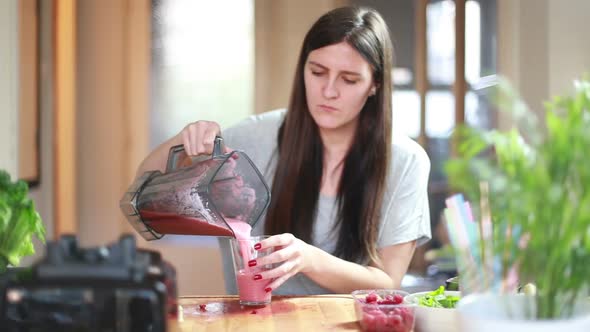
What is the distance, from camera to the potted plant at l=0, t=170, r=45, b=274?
1444mm

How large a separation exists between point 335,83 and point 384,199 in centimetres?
35

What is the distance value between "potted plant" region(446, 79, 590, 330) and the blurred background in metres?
3.19

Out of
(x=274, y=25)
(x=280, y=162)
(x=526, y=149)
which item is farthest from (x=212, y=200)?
(x=274, y=25)

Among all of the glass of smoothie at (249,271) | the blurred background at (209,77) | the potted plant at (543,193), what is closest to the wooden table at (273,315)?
the glass of smoothie at (249,271)

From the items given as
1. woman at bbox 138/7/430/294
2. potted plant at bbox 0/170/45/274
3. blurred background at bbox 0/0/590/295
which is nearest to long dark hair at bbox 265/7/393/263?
woman at bbox 138/7/430/294

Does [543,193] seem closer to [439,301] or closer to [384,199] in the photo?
[439,301]

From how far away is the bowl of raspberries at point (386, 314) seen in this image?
1.56m

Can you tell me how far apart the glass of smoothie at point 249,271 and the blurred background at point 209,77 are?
8.48 feet

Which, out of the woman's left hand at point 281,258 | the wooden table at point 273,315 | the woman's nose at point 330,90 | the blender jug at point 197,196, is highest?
the woman's nose at point 330,90

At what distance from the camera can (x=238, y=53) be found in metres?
4.51

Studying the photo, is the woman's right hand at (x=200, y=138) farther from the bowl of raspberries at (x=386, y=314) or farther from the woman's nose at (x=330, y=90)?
the bowl of raspberries at (x=386, y=314)

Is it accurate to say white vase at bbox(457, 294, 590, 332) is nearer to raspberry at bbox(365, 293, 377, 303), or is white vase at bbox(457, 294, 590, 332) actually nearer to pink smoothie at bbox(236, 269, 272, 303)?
raspberry at bbox(365, 293, 377, 303)

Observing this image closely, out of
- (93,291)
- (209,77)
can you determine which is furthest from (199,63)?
(93,291)

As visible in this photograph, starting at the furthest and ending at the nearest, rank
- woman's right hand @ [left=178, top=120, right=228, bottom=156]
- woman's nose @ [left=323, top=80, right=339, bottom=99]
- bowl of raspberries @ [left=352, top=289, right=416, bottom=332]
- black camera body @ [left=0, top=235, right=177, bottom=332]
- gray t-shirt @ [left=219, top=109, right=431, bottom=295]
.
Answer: gray t-shirt @ [left=219, top=109, right=431, bottom=295] < woman's nose @ [left=323, top=80, right=339, bottom=99] < woman's right hand @ [left=178, top=120, right=228, bottom=156] < bowl of raspberries @ [left=352, top=289, right=416, bottom=332] < black camera body @ [left=0, top=235, right=177, bottom=332]
